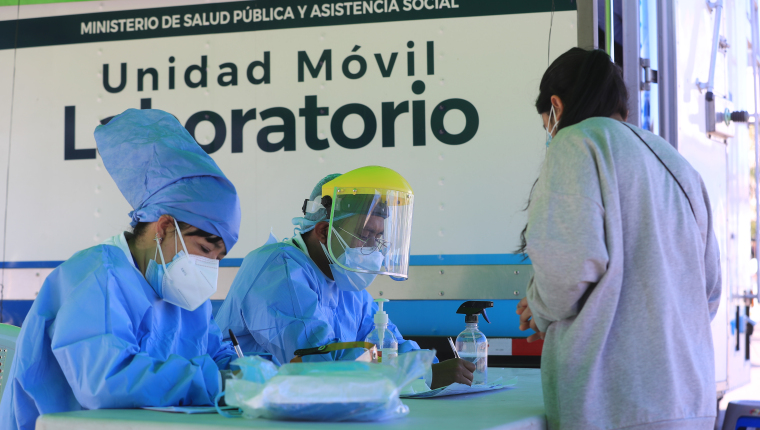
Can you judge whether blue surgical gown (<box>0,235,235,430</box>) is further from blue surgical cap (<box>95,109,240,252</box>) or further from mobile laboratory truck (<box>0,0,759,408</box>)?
mobile laboratory truck (<box>0,0,759,408</box>)

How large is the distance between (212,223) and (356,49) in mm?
1430

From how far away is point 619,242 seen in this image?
4.12ft

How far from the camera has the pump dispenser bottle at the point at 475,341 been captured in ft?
6.33

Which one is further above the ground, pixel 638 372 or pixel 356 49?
pixel 356 49

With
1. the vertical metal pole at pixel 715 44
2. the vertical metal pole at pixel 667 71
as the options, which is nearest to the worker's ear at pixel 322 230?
the vertical metal pole at pixel 667 71

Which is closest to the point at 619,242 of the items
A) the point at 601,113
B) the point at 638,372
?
the point at 638,372

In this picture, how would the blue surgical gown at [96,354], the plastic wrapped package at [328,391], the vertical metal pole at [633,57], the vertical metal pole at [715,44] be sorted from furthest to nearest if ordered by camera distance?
the vertical metal pole at [715,44] < the vertical metal pole at [633,57] < the blue surgical gown at [96,354] < the plastic wrapped package at [328,391]

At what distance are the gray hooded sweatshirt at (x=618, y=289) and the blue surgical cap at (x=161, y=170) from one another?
3.01 feet

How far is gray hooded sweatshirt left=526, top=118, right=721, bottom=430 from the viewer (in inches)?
48.6

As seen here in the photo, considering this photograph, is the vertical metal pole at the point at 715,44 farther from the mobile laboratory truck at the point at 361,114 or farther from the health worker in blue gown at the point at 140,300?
the health worker in blue gown at the point at 140,300

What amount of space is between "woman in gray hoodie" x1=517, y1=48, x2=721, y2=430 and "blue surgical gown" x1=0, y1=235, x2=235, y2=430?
0.82 meters

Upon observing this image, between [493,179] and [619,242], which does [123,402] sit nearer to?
[619,242]

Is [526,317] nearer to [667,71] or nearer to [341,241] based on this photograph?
[341,241]

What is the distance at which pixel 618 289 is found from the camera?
1.26 m
